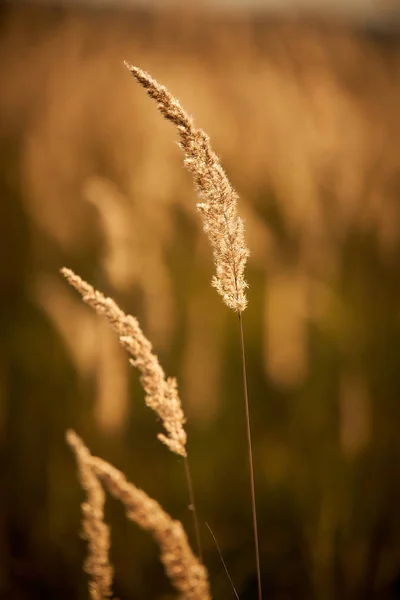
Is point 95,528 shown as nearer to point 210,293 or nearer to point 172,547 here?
point 172,547

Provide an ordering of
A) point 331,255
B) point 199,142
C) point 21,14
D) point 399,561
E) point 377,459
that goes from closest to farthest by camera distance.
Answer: point 199,142 < point 399,561 < point 377,459 < point 331,255 < point 21,14

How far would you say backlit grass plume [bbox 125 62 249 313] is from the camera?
1.22ft

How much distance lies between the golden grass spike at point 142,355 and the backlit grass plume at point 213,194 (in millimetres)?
84

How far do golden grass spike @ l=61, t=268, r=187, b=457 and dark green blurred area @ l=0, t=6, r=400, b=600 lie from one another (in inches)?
22.6

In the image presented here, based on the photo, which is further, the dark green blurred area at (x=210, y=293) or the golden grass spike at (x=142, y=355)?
the dark green blurred area at (x=210, y=293)

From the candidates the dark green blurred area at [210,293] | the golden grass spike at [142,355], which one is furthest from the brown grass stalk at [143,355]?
the dark green blurred area at [210,293]

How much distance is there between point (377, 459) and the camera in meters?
1.16

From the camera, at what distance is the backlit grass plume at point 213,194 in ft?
1.22

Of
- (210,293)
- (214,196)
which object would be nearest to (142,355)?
(214,196)

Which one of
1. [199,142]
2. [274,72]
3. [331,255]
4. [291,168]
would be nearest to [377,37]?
[274,72]

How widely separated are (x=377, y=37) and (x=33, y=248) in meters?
1.17

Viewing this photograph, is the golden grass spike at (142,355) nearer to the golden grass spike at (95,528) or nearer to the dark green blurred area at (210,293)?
the golden grass spike at (95,528)

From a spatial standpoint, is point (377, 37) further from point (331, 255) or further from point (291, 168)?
point (331, 255)

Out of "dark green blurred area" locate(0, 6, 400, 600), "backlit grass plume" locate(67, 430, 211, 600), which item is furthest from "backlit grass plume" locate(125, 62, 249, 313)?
"dark green blurred area" locate(0, 6, 400, 600)
